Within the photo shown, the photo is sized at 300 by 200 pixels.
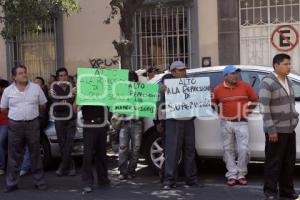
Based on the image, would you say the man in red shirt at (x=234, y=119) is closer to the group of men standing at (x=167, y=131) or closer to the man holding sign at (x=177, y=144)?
the group of men standing at (x=167, y=131)

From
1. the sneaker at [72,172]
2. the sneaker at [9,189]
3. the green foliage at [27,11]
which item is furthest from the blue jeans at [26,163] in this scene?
the green foliage at [27,11]

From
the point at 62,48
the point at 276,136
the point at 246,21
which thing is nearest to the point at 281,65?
the point at 276,136

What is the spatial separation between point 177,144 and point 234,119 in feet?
2.91

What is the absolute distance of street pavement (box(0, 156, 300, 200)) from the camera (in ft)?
24.2

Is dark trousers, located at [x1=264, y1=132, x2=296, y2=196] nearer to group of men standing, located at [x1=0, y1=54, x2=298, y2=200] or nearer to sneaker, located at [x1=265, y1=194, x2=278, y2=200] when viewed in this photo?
sneaker, located at [x1=265, y1=194, x2=278, y2=200]

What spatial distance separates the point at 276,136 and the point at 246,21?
23.5 feet

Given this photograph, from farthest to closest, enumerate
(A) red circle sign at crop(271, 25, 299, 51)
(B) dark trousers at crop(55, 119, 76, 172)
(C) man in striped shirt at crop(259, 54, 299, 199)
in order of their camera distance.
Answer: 1. (A) red circle sign at crop(271, 25, 299, 51)
2. (B) dark trousers at crop(55, 119, 76, 172)
3. (C) man in striped shirt at crop(259, 54, 299, 199)

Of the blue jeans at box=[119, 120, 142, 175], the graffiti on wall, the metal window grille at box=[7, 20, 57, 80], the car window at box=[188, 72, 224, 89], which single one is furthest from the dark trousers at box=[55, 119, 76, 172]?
the metal window grille at box=[7, 20, 57, 80]

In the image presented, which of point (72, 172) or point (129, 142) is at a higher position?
point (129, 142)

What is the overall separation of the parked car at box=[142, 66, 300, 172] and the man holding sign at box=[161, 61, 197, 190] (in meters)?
0.32

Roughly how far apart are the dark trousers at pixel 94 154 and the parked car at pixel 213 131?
0.85 metres

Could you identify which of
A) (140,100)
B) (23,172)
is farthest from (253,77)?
(23,172)

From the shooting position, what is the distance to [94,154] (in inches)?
→ 313

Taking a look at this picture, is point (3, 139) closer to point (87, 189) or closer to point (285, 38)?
point (87, 189)
